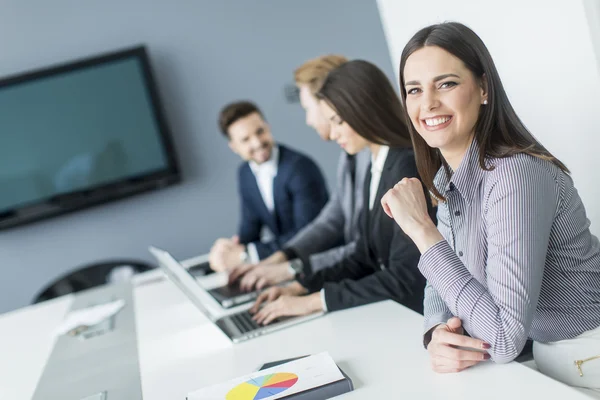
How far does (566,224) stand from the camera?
1.41m

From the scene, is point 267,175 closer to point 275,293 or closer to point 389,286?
point 275,293

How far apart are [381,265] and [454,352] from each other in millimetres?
943

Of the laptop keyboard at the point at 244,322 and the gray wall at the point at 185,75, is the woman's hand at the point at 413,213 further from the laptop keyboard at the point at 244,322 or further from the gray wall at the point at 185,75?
the gray wall at the point at 185,75

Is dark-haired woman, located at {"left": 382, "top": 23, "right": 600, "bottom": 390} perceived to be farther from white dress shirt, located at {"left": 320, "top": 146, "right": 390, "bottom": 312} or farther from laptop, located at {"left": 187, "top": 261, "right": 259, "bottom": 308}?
laptop, located at {"left": 187, "top": 261, "right": 259, "bottom": 308}

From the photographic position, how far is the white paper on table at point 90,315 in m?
2.60

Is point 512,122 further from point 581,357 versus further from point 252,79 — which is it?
point 252,79

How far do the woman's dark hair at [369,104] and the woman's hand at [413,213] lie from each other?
2.24 feet

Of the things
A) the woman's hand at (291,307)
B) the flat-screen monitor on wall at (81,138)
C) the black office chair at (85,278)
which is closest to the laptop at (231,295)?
the woman's hand at (291,307)

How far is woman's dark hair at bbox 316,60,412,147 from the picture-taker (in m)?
2.22

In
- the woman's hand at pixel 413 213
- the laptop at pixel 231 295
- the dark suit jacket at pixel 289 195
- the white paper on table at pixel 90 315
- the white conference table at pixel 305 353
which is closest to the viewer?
the white conference table at pixel 305 353

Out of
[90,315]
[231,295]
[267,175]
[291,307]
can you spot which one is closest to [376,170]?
[291,307]

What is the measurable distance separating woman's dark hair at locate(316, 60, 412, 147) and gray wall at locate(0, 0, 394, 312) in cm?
255

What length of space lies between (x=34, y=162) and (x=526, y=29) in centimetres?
335

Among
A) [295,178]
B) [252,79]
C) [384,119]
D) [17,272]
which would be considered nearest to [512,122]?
[384,119]
